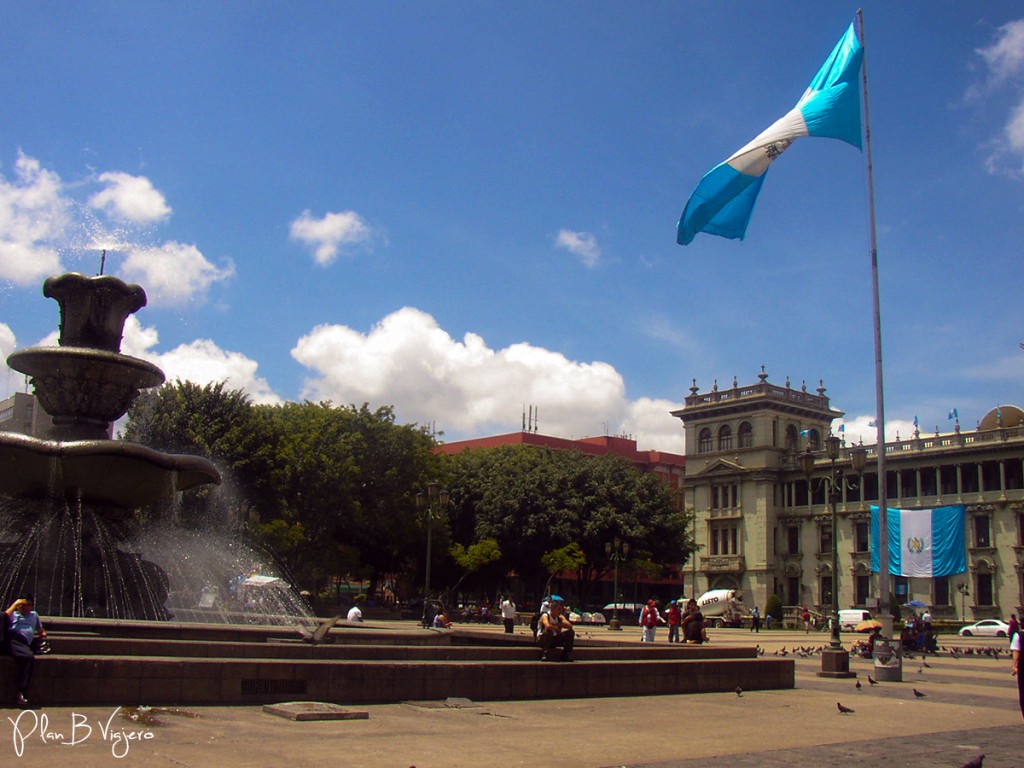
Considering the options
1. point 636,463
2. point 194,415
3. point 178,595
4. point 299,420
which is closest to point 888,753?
point 178,595

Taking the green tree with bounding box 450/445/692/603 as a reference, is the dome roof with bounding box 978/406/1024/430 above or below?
above

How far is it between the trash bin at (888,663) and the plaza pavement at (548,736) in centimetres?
462

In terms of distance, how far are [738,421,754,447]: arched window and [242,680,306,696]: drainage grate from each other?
224 feet

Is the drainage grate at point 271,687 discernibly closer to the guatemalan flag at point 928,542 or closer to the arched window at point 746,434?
the guatemalan flag at point 928,542

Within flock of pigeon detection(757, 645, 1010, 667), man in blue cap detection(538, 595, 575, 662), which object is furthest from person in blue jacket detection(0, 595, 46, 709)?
flock of pigeon detection(757, 645, 1010, 667)

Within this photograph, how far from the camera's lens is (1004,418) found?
65375 millimetres

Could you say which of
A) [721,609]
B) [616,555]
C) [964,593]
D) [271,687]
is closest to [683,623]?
[271,687]

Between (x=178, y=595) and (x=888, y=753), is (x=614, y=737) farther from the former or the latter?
(x=178, y=595)

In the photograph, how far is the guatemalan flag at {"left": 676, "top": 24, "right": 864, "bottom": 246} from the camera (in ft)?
65.6

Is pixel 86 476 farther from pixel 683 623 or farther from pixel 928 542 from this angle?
pixel 928 542

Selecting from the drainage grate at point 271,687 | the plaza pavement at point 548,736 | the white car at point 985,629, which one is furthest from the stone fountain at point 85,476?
the white car at point 985,629

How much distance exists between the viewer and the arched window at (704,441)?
259 ft

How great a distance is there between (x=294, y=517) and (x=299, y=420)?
596cm

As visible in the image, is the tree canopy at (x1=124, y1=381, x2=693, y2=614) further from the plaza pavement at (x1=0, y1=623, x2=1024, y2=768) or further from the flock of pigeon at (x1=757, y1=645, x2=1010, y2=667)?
the plaza pavement at (x1=0, y1=623, x2=1024, y2=768)
